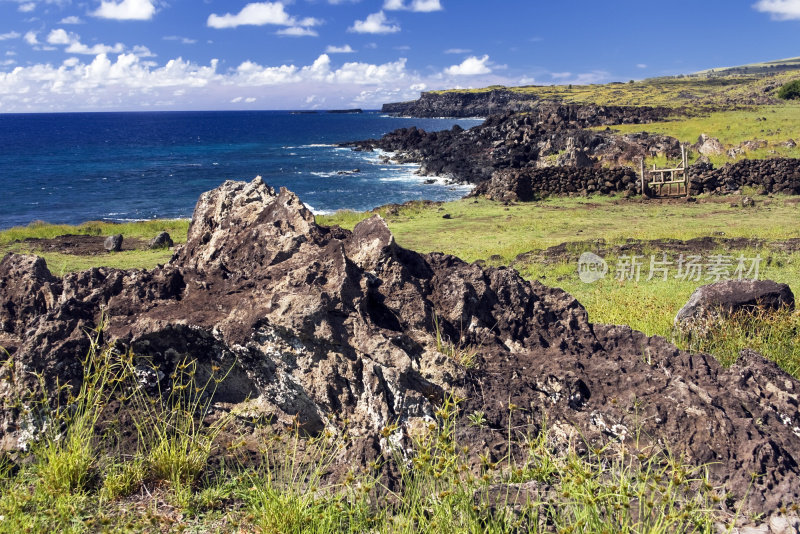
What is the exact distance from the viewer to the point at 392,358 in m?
4.35

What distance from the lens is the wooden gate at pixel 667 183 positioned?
30250 millimetres

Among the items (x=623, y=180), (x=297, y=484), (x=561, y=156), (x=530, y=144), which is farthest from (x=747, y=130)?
(x=297, y=484)

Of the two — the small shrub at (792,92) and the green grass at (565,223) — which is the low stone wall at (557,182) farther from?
the small shrub at (792,92)

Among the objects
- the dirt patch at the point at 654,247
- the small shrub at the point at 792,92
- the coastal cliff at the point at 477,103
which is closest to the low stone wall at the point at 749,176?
the dirt patch at the point at 654,247

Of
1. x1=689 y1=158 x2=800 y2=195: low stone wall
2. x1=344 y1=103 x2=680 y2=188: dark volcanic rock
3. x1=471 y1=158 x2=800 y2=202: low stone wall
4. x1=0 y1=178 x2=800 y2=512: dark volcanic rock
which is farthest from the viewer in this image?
x1=344 y1=103 x2=680 y2=188: dark volcanic rock

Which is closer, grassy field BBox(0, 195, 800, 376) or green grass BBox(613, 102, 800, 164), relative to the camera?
grassy field BBox(0, 195, 800, 376)

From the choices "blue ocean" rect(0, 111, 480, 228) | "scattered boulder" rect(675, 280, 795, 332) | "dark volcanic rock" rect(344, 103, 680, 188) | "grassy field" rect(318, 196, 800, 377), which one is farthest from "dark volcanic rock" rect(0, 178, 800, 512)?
"blue ocean" rect(0, 111, 480, 228)

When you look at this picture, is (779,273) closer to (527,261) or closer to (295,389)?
(527,261)

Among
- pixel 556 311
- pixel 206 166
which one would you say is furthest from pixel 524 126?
pixel 556 311

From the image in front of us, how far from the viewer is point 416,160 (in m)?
67.6

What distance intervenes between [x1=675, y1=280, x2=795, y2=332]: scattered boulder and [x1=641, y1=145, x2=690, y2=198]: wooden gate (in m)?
23.1

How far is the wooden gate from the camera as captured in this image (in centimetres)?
3025

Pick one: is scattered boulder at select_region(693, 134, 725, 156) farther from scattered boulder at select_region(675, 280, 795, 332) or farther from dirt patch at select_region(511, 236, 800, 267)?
scattered boulder at select_region(675, 280, 795, 332)

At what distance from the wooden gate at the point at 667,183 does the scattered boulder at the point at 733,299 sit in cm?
2314
